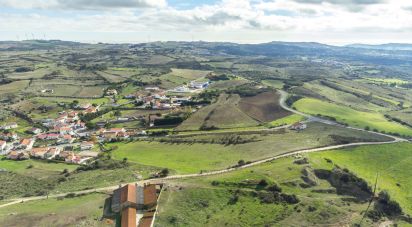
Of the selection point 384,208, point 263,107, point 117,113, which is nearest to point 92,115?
point 117,113

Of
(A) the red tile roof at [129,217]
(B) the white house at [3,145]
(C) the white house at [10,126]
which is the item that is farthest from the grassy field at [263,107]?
(C) the white house at [10,126]

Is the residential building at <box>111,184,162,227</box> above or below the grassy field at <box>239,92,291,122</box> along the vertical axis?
below

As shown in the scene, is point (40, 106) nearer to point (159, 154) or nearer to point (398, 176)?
point (159, 154)

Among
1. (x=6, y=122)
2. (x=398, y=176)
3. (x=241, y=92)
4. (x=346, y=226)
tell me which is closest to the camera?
(x=346, y=226)

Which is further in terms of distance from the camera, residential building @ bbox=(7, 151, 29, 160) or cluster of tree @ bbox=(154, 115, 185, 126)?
cluster of tree @ bbox=(154, 115, 185, 126)

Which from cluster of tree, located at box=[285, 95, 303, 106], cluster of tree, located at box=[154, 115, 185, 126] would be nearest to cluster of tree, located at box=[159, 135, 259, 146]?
cluster of tree, located at box=[154, 115, 185, 126]

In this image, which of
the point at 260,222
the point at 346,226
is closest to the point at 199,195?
the point at 260,222

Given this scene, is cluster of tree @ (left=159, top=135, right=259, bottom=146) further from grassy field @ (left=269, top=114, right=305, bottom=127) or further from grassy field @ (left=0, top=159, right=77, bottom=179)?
grassy field @ (left=0, top=159, right=77, bottom=179)

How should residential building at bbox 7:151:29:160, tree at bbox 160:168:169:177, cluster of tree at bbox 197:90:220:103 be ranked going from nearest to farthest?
tree at bbox 160:168:169:177, residential building at bbox 7:151:29:160, cluster of tree at bbox 197:90:220:103
